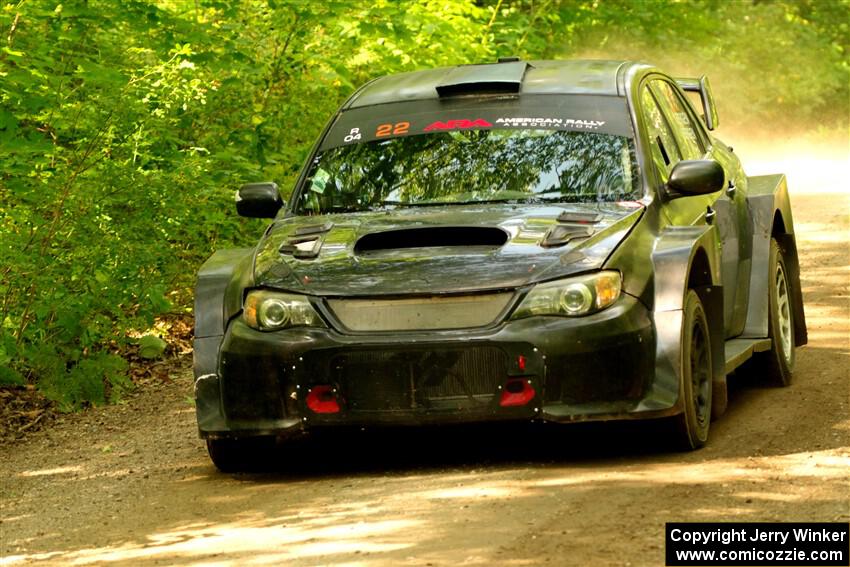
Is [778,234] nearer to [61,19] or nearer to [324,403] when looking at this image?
[324,403]

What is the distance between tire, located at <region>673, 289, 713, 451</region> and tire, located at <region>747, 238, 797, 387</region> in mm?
1497


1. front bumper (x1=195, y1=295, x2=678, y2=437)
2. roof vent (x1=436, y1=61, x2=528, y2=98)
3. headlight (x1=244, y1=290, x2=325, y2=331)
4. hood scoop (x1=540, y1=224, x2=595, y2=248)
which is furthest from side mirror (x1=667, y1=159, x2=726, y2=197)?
headlight (x1=244, y1=290, x2=325, y2=331)

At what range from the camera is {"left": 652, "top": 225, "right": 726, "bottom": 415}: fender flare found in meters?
7.15

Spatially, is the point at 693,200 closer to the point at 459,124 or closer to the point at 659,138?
the point at 659,138

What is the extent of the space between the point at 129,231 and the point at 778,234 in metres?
4.06

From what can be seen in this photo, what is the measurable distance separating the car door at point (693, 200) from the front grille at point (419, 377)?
159cm

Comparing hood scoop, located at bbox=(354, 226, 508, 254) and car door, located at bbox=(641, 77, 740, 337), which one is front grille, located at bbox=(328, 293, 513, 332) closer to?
hood scoop, located at bbox=(354, 226, 508, 254)

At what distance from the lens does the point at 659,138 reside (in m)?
8.56

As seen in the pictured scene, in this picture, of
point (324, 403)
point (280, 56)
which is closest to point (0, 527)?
point (324, 403)

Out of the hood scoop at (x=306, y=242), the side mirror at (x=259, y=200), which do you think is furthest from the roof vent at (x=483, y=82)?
the hood scoop at (x=306, y=242)

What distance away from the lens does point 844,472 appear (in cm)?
675

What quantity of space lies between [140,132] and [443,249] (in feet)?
12.2

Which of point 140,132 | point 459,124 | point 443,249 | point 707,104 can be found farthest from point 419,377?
point 707,104

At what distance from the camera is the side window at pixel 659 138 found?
8.27 metres
